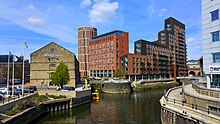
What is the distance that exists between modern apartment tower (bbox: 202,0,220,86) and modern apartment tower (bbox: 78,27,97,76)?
13922cm

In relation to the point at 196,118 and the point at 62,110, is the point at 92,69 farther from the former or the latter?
the point at 196,118

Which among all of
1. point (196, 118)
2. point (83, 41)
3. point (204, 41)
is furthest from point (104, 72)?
point (196, 118)

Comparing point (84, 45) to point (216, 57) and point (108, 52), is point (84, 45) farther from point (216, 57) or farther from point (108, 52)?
point (216, 57)

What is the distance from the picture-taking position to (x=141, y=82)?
98.2 metres

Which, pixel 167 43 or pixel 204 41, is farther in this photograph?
pixel 167 43

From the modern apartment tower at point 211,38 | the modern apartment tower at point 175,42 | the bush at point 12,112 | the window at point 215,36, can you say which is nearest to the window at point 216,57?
the modern apartment tower at point 211,38

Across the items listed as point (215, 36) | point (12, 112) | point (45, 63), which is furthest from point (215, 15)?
point (45, 63)

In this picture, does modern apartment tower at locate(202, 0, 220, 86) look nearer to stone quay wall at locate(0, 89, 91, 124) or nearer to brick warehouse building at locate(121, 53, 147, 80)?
stone quay wall at locate(0, 89, 91, 124)

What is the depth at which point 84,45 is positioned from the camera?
181 metres

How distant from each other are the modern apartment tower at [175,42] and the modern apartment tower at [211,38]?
106m

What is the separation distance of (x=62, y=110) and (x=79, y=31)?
150 metres

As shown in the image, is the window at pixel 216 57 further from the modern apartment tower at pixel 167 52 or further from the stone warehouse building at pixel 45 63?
the modern apartment tower at pixel 167 52

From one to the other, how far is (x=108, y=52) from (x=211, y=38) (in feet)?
287

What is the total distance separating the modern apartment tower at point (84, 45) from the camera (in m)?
174
